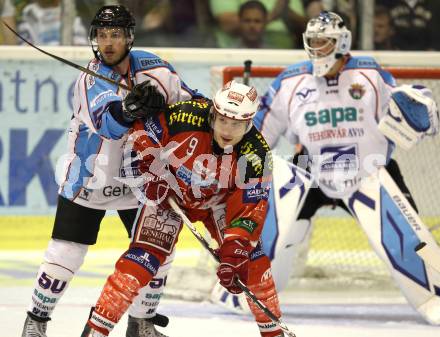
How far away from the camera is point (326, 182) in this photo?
19.2 feet

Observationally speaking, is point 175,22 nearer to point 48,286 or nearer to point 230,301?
point 230,301

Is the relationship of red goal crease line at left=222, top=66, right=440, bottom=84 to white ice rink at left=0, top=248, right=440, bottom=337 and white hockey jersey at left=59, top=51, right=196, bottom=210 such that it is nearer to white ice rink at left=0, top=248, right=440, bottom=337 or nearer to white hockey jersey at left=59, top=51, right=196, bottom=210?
white ice rink at left=0, top=248, right=440, bottom=337

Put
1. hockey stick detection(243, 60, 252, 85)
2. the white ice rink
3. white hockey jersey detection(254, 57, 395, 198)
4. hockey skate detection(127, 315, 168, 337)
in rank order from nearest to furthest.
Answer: hockey skate detection(127, 315, 168, 337), the white ice rink, white hockey jersey detection(254, 57, 395, 198), hockey stick detection(243, 60, 252, 85)

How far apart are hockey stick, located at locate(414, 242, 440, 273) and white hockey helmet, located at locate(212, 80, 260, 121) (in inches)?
61.9

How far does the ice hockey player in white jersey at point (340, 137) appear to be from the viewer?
5672 mm

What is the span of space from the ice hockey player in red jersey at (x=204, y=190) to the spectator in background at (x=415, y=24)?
3.60 meters

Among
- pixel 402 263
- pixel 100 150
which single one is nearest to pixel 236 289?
pixel 100 150

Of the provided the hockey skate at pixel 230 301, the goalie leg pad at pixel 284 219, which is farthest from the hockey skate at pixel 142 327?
the goalie leg pad at pixel 284 219

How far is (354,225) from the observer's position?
7.22 meters

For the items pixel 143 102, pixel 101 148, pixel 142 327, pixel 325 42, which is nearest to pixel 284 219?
pixel 325 42

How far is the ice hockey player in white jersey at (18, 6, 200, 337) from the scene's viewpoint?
4.61 m

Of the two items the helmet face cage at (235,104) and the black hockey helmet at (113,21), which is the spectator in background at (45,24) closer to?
the black hockey helmet at (113,21)

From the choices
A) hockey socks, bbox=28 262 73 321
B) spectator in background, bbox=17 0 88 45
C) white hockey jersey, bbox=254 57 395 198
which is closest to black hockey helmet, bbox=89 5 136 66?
hockey socks, bbox=28 262 73 321

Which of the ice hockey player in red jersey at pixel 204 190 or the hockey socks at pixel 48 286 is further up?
the ice hockey player in red jersey at pixel 204 190
